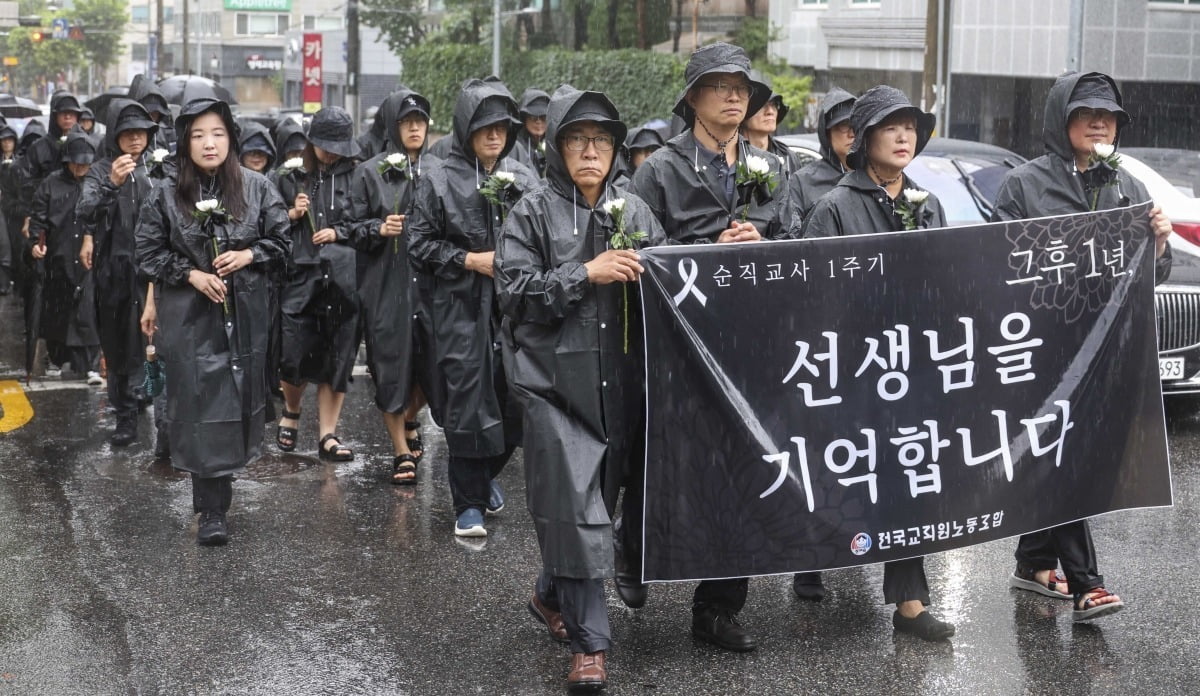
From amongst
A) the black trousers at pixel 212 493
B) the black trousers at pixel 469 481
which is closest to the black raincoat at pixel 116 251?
the black trousers at pixel 212 493

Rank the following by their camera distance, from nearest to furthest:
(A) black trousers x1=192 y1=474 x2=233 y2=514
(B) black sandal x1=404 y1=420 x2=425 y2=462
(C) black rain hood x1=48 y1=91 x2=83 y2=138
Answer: (A) black trousers x1=192 y1=474 x2=233 y2=514 < (B) black sandal x1=404 y1=420 x2=425 y2=462 < (C) black rain hood x1=48 y1=91 x2=83 y2=138

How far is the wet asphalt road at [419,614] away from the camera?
544 centimetres

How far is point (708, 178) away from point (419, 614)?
77.5 inches

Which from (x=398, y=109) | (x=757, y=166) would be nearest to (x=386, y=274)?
(x=398, y=109)

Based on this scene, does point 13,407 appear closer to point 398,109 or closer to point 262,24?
point 398,109

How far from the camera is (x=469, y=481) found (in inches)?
294

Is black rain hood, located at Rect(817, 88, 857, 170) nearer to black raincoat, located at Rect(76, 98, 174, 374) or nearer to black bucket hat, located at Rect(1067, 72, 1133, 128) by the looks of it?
black bucket hat, located at Rect(1067, 72, 1133, 128)

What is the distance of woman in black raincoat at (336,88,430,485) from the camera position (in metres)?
8.48

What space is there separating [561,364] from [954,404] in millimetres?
1439

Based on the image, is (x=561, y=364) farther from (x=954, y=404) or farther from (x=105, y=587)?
(x=105, y=587)

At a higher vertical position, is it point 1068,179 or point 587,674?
point 1068,179

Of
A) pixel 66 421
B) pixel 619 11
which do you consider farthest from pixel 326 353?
pixel 619 11

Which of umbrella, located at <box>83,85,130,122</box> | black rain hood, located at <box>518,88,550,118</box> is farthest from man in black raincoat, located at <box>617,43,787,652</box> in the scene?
umbrella, located at <box>83,85,130,122</box>

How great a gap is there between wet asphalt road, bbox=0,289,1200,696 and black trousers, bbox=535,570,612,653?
0.19m
